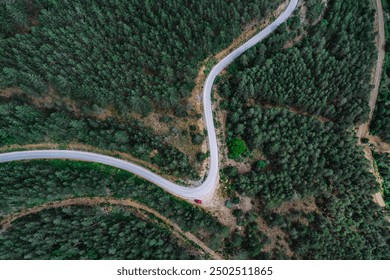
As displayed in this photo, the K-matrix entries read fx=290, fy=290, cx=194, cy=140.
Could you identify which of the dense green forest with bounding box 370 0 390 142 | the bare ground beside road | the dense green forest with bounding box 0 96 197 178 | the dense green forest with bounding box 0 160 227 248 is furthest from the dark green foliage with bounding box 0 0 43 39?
the dense green forest with bounding box 370 0 390 142

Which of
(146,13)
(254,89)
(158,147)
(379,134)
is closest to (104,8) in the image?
(146,13)

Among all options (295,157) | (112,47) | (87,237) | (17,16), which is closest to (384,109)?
(295,157)

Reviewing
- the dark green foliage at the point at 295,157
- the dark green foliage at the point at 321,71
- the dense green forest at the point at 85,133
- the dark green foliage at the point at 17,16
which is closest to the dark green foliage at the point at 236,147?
the dark green foliage at the point at 295,157

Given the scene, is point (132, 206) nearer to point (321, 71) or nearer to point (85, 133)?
point (85, 133)

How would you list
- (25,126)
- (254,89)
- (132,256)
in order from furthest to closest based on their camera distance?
(254,89), (25,126), (132,256)

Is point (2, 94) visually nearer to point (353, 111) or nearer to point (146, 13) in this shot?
point (146, 13)
